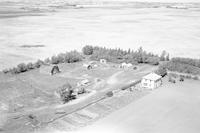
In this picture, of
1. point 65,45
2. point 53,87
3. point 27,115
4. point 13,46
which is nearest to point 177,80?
point 53,87

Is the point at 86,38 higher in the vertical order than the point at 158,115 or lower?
higher

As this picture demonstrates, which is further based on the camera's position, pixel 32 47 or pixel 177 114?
pixel 32 47

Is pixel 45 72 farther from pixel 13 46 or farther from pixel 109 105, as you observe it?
pixel 13 46

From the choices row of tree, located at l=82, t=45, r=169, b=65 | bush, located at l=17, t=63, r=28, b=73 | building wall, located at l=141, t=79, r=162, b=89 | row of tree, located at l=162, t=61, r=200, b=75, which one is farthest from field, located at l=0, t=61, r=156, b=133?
row of tree, located at l=162, t=61, r=200, b=75

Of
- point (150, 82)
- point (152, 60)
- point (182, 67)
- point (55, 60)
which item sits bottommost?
point (150, 82)

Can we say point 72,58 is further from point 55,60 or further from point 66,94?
point 66,94

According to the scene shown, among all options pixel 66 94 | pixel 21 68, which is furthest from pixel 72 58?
pixel 66 94

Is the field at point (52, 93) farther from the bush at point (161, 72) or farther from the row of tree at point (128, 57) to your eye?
the bush at point (161, 72)

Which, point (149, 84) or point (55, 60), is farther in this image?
point (55, 60)
